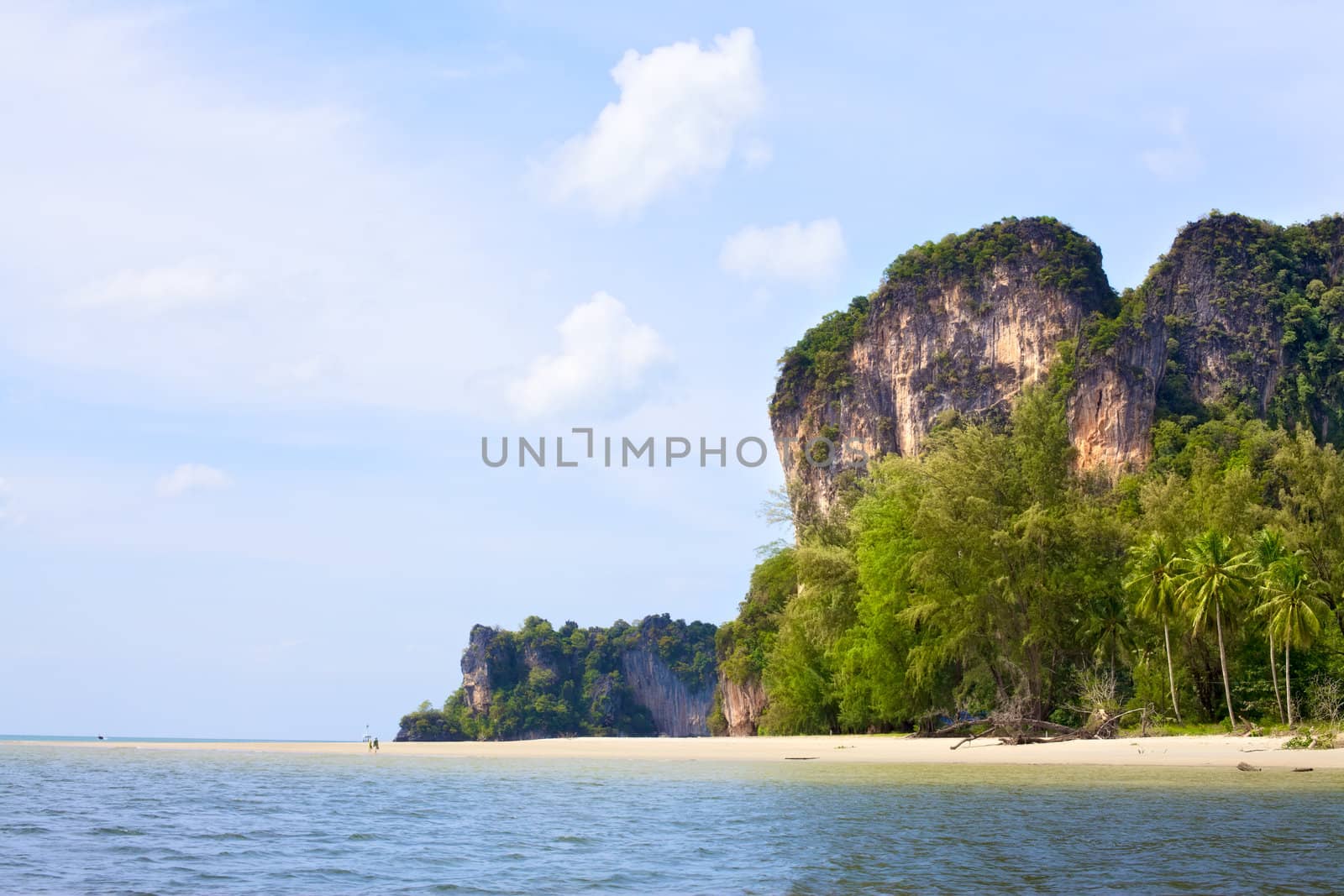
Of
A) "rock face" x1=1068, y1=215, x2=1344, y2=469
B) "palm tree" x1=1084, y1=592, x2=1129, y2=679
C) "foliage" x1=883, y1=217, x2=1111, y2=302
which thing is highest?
"foliage" x1=883, y1=217, x2=1111, y2=302

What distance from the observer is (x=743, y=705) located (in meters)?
75.9

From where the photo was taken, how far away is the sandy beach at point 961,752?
29797mm

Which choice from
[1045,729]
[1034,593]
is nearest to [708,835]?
[1045,729]

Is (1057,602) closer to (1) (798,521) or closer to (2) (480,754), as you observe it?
(1) (798,521)

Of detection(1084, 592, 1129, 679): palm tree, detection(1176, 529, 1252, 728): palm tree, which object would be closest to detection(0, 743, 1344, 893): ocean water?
detection(1176, 529, 1252, 728): palm tree

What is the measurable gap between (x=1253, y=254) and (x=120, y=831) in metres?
95.5

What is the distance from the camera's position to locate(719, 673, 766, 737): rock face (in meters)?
73.1

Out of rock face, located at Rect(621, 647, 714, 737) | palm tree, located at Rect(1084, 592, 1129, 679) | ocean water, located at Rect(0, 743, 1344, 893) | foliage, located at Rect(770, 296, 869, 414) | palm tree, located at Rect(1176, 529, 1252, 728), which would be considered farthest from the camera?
rock face, located at Rect(621, 647, 714, 737)

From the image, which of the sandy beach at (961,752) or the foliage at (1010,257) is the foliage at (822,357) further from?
the sandy beach at (961,752)

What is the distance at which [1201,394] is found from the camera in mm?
→ 90188

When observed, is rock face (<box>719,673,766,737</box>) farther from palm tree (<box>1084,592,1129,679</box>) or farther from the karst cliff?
palm tree (<box>1084,592,1129,679</box>)

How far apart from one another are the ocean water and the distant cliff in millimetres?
114669

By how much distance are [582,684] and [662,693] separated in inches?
427

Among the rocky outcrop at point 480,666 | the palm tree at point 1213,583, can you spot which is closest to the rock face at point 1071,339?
the palm tree at point 1213,583
